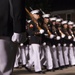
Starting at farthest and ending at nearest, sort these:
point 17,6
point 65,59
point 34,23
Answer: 1. point 65,59
2. point 34,23
3. point 17,6

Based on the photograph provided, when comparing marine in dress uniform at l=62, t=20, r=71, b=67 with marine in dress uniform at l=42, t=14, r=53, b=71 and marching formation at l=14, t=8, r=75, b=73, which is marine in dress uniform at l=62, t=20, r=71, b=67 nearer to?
marching formation at l=14, t=8, r=75, b=73

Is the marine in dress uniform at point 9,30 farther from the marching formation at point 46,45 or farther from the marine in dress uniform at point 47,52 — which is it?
the marine in dress uniform at point 47,52

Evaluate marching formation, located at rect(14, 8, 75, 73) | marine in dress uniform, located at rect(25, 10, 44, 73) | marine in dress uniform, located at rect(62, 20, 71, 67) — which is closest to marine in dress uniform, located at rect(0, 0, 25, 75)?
marching formation, located at rect(14, 8, 75, 73)

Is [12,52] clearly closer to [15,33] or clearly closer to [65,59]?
[15,33]

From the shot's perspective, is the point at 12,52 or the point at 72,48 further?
the point at 72,48

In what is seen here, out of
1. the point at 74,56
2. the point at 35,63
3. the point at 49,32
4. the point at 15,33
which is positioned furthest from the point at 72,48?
the point at 15,33

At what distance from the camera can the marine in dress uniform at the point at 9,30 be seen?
4065 mm

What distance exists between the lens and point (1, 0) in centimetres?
415

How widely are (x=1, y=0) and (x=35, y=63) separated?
6.50 metres

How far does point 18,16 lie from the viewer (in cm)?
415

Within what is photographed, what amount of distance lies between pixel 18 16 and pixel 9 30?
21 centimetres

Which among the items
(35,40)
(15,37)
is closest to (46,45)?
(35,40)

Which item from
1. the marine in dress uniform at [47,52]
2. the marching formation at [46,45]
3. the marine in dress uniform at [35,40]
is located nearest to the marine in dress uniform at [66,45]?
the marching formation at [46,45]

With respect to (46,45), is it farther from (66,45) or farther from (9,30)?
(9,30)
